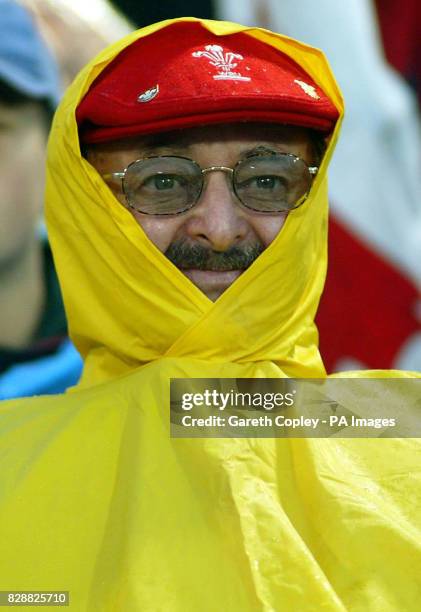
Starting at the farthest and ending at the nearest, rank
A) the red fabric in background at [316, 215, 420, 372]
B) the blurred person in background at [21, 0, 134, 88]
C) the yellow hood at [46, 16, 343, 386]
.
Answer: the red fabric in background at [316, 215, 420, 372] < the blurred person in background at [21, 0, 134, 88] < the yellow hood at [46, 16, 343, 386]

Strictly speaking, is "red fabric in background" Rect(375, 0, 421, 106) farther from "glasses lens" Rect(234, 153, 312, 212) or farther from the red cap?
"glasses lens" Rect(234, 153, 312, 212)

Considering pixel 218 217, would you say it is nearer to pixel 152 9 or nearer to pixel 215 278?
pixel 215 278

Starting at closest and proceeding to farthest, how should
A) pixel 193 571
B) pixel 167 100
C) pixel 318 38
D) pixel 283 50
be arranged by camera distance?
1. pixel 193 571
2. pixel 167 100
3. pixel 283 50
4. pixel 318 38

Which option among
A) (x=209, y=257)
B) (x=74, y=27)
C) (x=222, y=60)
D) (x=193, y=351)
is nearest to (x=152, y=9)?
(x=74, y=27)

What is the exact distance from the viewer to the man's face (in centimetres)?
218

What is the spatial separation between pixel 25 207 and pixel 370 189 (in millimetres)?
1712

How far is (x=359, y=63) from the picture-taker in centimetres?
498

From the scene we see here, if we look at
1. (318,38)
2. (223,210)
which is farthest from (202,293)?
(318,38)

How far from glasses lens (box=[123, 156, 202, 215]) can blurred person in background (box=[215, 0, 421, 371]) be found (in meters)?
2.75

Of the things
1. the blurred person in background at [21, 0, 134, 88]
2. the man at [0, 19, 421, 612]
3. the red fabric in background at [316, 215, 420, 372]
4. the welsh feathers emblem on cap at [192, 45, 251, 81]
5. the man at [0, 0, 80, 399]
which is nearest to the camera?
the man at [0, 19, 421, 612]

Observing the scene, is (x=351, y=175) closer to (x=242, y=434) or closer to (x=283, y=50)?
(x=283, y=50)

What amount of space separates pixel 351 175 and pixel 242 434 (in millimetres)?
3206

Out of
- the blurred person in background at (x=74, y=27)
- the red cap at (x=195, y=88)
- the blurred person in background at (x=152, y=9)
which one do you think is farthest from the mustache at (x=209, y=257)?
the blurred person in background at (x=152, y=9)

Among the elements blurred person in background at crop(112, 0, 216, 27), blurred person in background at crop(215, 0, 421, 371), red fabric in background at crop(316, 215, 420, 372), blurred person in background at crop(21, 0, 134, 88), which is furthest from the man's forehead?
red fabric in background at crop(316, 215, 420, 372)
